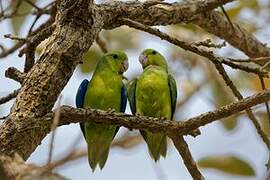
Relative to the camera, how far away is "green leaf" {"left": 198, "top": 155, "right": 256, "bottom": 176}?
2738mm

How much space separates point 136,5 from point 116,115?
51 cm

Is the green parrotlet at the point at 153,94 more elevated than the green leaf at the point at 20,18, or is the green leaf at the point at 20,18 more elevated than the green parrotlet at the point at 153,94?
the green leaf at the point at 20,18

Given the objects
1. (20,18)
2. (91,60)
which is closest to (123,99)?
(91,60)

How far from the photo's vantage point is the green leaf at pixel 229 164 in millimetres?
2738

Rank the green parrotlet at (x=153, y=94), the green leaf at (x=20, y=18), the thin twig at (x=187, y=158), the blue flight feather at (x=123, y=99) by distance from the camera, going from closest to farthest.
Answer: the thin twig at (x=187, y=158) < the blue flight feather at (x=123, y=99) < the green parrotlet at (x=153, y=94) < the green leaf at (x=20, y=18)

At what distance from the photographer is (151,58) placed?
8.86ft

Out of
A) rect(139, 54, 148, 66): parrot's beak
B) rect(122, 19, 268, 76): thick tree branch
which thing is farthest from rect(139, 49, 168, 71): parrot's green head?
rect(122, 19, 268, 76): thick tree branch

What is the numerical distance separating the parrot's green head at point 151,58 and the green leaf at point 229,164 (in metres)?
0.49

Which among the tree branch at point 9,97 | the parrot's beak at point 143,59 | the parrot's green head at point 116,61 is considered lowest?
the tree branch at point 9,97

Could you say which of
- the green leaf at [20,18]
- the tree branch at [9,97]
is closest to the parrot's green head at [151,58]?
the green leaf at [20,18]

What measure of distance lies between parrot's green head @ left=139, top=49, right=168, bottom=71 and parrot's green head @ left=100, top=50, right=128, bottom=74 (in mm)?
181

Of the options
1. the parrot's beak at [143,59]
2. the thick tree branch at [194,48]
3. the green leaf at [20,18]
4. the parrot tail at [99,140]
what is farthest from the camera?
the green leaf at [20,18]

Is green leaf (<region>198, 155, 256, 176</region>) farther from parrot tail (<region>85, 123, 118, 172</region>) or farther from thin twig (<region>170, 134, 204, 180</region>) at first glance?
thin twig (<region>170, 134, 204, 180</region>)

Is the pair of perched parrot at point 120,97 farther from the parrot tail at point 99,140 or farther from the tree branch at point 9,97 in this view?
the tree branch at point 9,97
